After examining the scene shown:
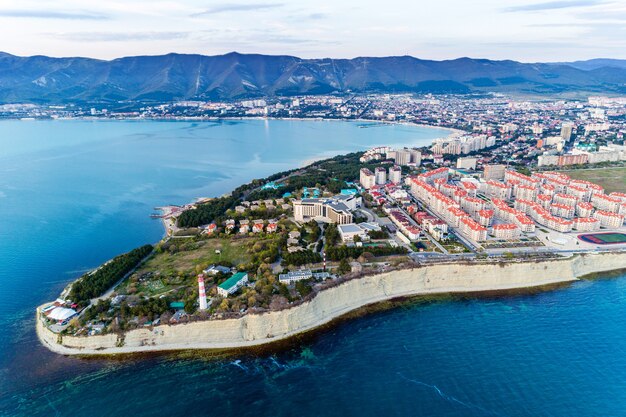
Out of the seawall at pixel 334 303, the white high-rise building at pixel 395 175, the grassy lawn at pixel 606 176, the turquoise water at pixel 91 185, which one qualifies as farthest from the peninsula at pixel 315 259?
the grassy lawn at pixel 606 176

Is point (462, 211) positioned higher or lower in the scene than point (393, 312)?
higher

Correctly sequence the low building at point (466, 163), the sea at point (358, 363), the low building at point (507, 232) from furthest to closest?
the low building at point (466, 163)
the low building at point (507, 232)
the sea at point (358, 363)

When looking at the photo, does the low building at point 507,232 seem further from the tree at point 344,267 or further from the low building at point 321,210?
the tree at point 344,267

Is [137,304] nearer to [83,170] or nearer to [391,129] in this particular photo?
[83,170]

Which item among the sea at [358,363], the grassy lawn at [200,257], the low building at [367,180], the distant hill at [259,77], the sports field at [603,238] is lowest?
the sea at [358,363]

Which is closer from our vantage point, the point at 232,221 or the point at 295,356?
the point at 295,356

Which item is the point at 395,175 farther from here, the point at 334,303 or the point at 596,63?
the point at 596,63

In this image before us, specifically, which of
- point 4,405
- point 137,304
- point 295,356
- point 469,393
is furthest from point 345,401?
point 4,405
